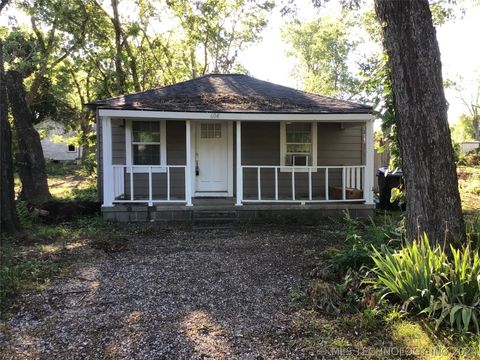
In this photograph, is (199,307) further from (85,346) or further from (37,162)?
(37,162)

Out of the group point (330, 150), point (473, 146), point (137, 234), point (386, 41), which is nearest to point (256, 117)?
point (330, 150)

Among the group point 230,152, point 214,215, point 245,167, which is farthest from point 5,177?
point 230,152

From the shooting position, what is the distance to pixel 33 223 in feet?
28.9

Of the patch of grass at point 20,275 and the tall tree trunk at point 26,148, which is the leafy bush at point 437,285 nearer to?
the patch of grass at point 20,275

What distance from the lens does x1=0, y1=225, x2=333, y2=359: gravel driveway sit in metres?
3.39

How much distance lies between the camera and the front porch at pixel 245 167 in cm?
960

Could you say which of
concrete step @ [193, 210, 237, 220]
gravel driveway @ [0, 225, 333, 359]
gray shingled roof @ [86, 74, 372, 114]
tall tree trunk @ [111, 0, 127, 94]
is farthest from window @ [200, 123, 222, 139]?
tall tree trunk @ [111, 0, 127, 94]

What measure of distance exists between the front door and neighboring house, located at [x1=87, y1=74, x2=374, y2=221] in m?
0.03

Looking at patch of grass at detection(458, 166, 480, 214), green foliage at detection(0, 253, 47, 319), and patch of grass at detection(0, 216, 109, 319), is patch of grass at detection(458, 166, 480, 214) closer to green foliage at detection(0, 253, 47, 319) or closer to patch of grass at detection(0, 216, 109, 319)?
patch of grass at detection(0, 216, 109, 319)

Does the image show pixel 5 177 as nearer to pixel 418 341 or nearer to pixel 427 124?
pixel 427 124

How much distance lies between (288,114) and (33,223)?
6.02 m

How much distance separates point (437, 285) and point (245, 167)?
620cm

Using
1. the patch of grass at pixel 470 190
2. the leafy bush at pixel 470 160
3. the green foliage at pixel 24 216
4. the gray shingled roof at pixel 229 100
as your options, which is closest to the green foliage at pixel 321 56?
the leafy bush at pixel 470 160

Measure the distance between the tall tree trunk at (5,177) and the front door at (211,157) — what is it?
4.37m
